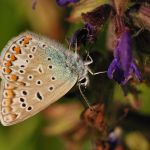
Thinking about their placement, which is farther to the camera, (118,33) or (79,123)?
(79,123)

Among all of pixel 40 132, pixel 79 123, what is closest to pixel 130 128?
pixel 79 123

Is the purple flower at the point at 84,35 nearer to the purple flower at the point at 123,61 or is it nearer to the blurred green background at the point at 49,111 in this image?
the purple flower at the point at 123,61

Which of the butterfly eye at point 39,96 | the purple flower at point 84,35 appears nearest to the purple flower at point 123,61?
the purple flower at point 84,35

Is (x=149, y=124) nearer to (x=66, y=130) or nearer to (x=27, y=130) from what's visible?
(x=66, y=130)

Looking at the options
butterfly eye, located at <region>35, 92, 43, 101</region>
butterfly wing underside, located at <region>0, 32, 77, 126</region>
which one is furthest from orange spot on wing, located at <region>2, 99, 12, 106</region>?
butterfly eye, located at <region>35, 92, 43, 101</region>

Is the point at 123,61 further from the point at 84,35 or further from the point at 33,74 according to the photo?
the point at 33,74

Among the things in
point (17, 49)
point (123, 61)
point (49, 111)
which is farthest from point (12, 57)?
point (49, 111)

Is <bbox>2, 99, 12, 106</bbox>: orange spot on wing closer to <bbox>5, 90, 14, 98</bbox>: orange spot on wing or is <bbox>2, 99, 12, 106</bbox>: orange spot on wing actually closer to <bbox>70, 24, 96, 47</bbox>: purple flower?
<bbox>5, 90, 14, 98</bbox>: orange spot on wing
